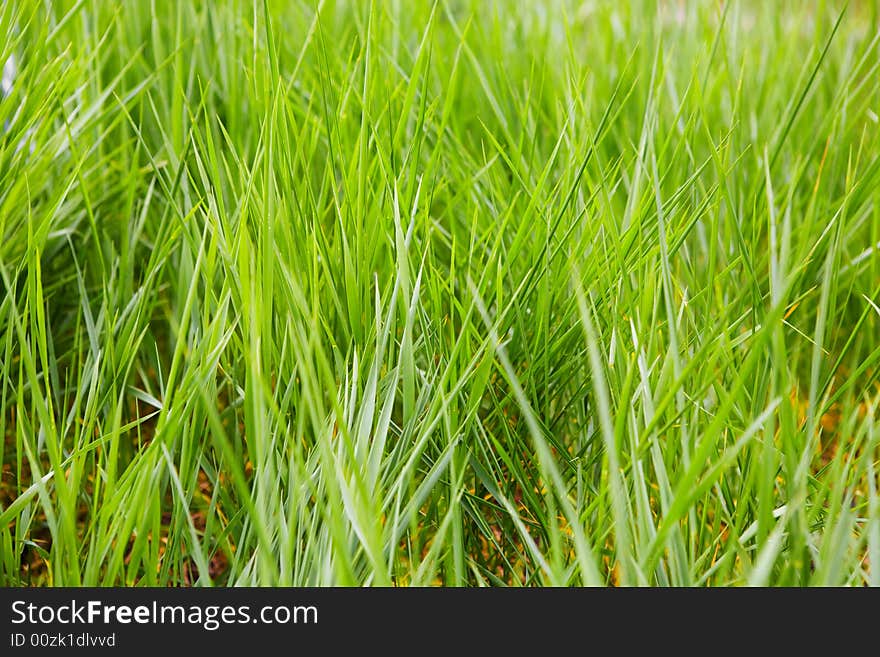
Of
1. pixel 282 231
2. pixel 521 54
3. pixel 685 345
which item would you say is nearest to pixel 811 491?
pixel 685 345

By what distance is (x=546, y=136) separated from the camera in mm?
1047

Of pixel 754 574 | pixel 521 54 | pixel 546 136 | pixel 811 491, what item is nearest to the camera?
pixel 754 574

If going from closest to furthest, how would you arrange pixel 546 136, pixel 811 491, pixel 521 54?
1. pixel 811 491
2. pixel 546 136
3. pixel 521 54

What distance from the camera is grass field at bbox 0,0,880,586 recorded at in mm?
584

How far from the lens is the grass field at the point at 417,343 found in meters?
0.58

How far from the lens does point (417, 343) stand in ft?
2.42

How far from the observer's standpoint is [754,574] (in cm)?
51

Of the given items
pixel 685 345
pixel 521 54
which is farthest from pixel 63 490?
pixel 521 54

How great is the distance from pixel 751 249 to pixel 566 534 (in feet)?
1.04

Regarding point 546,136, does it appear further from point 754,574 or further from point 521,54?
point 754,574
